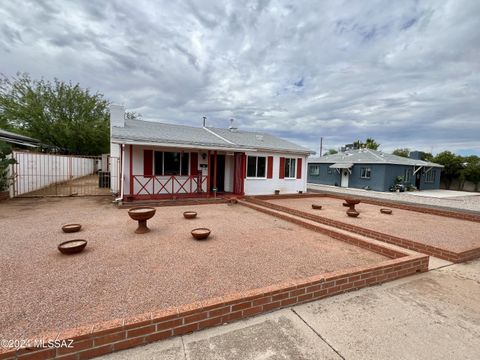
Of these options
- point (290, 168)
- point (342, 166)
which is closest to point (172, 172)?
point (290, 168)

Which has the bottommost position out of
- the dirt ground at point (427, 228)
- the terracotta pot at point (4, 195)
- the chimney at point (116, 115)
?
the dirt ground at point (427, 228)

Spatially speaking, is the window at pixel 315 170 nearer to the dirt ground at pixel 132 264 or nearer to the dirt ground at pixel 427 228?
the dirt ground at pixel 427 228

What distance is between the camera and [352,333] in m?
2.43

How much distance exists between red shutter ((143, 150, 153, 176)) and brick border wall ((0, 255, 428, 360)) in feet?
28.3

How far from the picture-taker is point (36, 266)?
12.0 feet

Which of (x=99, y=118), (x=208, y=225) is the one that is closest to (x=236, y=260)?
(x=208, y=225)

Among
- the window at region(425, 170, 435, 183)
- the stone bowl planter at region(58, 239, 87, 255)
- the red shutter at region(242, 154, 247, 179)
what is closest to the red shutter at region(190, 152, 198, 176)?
the red shutter at region(242, 154, 247, 179)

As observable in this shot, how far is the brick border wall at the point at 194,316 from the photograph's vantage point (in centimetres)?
195

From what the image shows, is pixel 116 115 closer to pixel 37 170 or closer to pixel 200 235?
pixel 37 170

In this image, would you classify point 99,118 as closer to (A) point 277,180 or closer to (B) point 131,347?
(A) point 277,180

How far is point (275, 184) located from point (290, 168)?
1602 millimetres

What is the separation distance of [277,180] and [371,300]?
34.6 feet

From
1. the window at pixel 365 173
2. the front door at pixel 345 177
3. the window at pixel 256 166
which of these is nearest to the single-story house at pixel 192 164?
the window at pixel 256 166

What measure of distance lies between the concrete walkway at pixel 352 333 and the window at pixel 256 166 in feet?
31.8
